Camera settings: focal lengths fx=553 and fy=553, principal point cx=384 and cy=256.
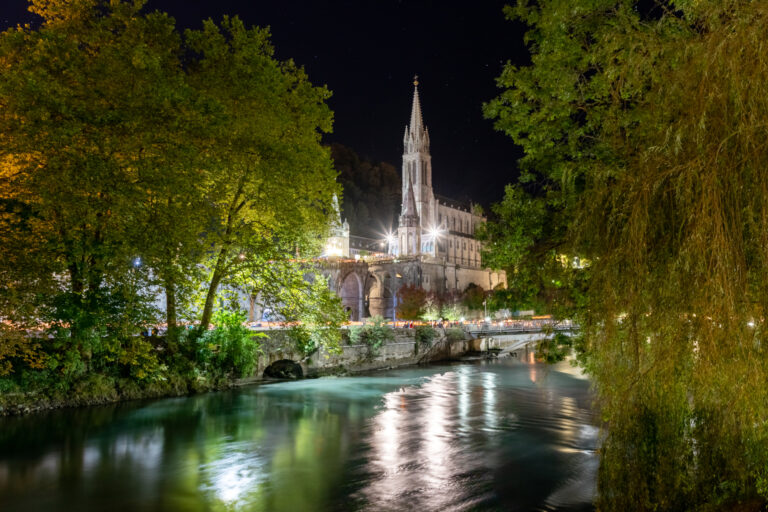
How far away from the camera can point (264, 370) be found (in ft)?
94.1

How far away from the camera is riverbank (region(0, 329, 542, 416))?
19.0 m

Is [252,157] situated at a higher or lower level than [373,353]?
higher

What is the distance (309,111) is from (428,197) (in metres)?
91.0

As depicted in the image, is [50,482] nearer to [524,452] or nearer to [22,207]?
[22,207]

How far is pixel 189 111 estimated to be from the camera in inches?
709

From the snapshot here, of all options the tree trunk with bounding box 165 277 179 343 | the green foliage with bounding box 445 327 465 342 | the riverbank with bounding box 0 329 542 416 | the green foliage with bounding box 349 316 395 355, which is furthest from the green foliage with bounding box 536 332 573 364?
the green foliage with bounding box 445 327 465 342

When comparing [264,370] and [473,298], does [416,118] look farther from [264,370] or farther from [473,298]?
[264,370]

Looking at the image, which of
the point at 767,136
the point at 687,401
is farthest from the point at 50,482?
the point at 767,136

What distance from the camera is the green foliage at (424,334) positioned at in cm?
4119

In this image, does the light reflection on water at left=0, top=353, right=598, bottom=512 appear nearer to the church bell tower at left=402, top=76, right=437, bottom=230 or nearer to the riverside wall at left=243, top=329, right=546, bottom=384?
the riverside wall at left=243, top=329, right=546, bottom=384

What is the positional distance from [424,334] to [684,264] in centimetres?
3617

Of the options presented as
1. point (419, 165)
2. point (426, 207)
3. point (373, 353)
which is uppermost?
point (419, 165)

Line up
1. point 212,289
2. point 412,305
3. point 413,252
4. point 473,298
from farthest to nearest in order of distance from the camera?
point 413,252, point 473,298, point 412,305, point 212,289

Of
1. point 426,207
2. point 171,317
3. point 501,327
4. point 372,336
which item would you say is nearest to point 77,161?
point 171,317
